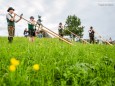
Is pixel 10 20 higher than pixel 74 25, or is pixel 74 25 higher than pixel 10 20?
pixel 74 25

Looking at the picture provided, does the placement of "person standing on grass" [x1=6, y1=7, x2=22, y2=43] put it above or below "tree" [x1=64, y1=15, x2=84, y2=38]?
below

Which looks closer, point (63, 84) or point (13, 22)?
point (63, 84)

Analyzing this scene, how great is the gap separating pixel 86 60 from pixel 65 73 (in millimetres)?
1413

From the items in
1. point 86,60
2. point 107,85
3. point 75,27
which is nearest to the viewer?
point 107,85

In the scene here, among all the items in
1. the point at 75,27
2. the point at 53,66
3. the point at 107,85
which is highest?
the point at 75,27

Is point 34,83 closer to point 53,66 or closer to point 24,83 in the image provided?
point 24,83

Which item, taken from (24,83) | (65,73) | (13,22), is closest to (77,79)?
(65,73)

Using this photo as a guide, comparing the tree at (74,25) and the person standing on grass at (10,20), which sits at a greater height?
the tree at (74,25)

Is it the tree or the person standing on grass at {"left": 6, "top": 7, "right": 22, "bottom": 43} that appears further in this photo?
the tree

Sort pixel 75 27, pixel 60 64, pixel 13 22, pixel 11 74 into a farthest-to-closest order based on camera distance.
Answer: pixel 75 27 → pixel 13 22 → pixel 60 64 → pixel 11 74

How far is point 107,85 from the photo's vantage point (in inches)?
163

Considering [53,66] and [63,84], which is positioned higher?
[53,66]

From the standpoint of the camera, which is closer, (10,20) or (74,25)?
(10,20)

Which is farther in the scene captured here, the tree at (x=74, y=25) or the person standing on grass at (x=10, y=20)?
the tree at (x=74, y=25)
